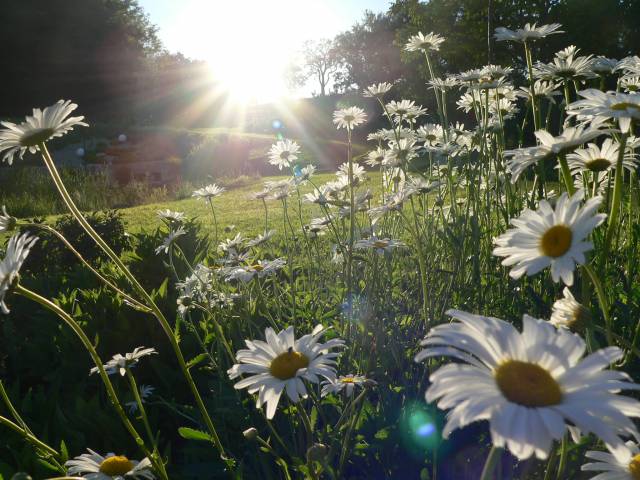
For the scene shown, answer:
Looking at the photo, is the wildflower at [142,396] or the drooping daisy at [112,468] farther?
the wildflower at [142,396]

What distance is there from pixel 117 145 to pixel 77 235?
1687 cm

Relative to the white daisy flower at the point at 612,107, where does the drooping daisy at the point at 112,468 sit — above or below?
below

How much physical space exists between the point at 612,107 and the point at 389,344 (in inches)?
53.6

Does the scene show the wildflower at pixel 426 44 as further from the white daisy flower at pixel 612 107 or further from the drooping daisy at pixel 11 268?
the drooping daisy at pixel 11 268

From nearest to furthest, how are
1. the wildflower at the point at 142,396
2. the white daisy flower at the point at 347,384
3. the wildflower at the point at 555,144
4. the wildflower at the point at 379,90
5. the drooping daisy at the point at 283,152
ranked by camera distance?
1. the wildflower at the point at 555,144
2. the white daisy flower at the point at 347,384
3. the wildflower at the point at 142,396
4. the wildflower at the point at 379,90
5. the drooping daisy at the point at 283,152

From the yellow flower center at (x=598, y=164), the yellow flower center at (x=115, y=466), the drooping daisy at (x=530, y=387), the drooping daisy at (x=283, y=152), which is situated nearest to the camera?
the drooping daisy at (x=530, y=387)

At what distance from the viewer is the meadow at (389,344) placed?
2.79 feet

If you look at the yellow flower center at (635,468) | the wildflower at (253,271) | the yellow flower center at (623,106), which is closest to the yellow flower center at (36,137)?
the wildflower at (253,271)

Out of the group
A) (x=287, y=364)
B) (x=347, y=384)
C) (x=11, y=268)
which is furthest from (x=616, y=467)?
(x=11, y=268)

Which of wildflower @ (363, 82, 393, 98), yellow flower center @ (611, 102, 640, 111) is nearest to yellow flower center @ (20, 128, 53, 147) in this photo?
yellow flower center @ (611, 102, 640, 111)

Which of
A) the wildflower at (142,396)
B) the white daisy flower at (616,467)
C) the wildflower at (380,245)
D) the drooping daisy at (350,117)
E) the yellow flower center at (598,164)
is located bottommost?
the wildflower at (142,396)

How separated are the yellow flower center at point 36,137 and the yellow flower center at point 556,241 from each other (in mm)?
1316

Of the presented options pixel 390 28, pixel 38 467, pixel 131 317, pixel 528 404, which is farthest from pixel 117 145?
pixel 390 28

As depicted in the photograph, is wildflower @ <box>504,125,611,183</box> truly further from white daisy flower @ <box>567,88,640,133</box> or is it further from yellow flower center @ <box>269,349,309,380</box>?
yellow flower center @ <box>269,349,309,380</box>
